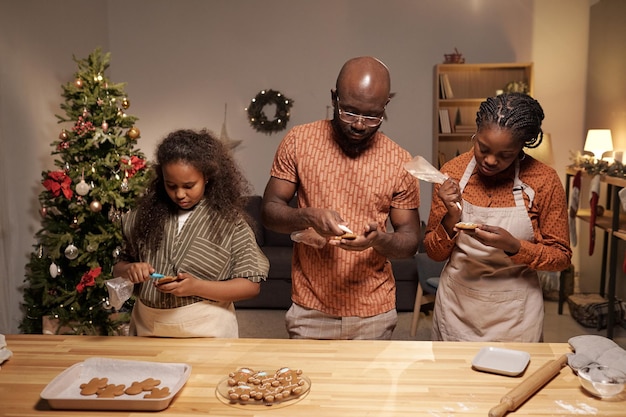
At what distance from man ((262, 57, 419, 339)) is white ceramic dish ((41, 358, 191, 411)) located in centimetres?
58

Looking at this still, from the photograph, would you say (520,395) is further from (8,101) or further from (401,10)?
(401,10)

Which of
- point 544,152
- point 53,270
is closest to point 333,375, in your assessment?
point 53,270

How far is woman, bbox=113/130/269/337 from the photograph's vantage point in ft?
6.61

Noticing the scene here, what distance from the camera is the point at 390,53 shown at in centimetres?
631

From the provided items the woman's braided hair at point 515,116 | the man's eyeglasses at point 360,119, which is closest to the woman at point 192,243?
the man's eyeglasses at point 360,119

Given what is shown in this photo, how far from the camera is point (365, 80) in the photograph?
6.27 feet

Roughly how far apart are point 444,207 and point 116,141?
8.66 ft

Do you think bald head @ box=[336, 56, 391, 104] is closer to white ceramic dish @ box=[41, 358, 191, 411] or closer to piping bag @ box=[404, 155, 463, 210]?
piping bag @ box=[404, 155, 463, 210]

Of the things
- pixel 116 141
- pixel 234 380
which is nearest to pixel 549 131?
pixel 116 141

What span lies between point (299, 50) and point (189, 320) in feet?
15.7

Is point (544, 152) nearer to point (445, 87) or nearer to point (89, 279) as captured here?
point (445, 87)

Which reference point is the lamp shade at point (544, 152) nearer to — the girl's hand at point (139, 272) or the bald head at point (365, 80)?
the bald head at point (365, 80)

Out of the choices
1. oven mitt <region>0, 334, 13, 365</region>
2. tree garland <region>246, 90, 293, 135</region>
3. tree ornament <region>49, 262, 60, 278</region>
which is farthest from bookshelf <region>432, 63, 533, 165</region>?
oven mitt <region>0, 334, 13, 365</region>

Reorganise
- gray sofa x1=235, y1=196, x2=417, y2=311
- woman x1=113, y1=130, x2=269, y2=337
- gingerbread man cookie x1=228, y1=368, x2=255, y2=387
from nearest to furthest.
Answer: gingerbread man cookie x1=228, y1=368, x2=255, y2=387
woman x1=113, y1=130, x2=269, y2=337
gray sofa x1=235, y1=196, x2=417, y2=311
